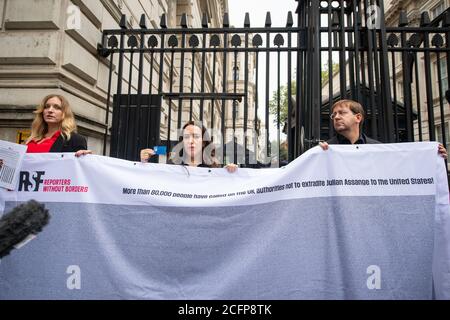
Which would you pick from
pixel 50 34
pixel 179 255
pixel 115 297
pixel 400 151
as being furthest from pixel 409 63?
pixel 50 34

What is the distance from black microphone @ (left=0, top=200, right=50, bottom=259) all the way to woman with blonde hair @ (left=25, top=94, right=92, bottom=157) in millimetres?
2136

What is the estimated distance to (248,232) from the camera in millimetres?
2473

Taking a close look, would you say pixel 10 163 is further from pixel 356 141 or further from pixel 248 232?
pixel 356 141

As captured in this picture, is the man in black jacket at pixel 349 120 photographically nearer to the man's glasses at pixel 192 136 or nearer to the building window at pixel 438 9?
the man's glasses at pixel 192 136

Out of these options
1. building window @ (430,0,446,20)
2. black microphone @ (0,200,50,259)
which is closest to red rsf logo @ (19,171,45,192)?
black microphone @ (0,200,50,259)

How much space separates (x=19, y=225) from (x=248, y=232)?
180 centimetres

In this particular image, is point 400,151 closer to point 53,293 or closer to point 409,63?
point 409,63

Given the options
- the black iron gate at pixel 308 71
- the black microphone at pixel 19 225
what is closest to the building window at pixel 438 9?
the black iron gate at pixel 308 71

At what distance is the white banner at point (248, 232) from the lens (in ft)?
7.50

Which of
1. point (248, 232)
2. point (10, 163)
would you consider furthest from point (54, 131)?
point (248, 232)

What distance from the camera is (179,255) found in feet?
7.93

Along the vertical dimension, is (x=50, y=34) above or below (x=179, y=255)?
above
